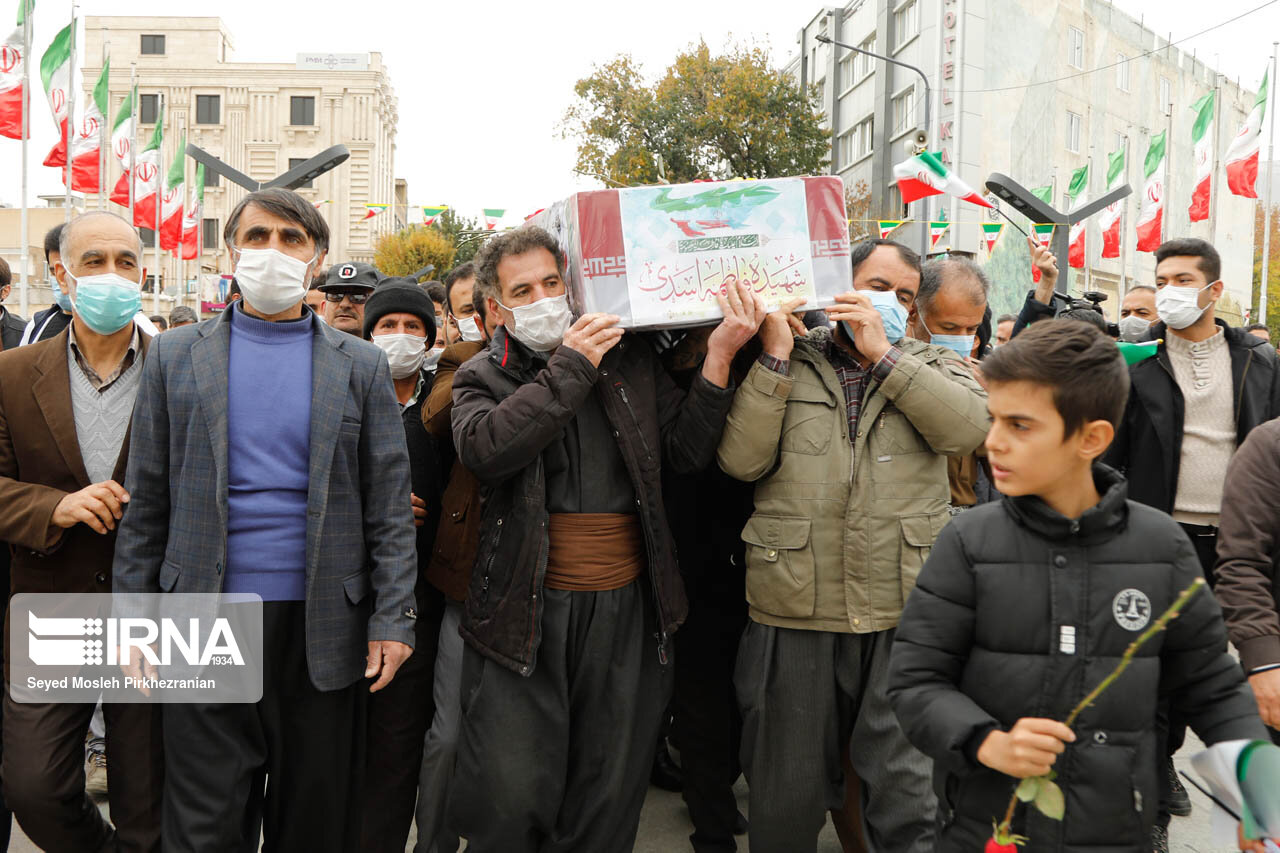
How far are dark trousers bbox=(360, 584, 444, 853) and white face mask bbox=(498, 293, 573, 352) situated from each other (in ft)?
3.69

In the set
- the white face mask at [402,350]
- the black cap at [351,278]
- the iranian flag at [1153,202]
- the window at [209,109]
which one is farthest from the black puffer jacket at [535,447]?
the window at [209,109]

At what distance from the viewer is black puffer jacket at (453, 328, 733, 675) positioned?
3.10 meters

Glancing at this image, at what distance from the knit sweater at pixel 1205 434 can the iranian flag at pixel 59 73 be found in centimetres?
2026

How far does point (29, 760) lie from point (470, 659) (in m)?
1.38

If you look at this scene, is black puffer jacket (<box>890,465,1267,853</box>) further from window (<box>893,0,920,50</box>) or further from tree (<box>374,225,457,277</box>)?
tree (<box>374,225,457,277</box>)

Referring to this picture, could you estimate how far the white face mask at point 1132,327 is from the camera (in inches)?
263

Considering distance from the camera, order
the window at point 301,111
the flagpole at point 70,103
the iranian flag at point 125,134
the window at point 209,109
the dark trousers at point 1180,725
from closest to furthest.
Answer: the dark trousers at point 1180,725 → the flagpole at point 70,103 → the iranian flag at point 125,134 → the window at point 301,111 → the window at point 209,109

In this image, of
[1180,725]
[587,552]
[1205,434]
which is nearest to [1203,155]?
[1205,434]

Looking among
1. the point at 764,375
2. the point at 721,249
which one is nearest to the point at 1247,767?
the point at 764,375

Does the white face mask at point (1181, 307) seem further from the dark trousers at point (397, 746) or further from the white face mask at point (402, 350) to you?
the dark trousers at point (397, 746)

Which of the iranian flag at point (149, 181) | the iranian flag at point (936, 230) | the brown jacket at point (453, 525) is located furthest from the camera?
the iranian flag at point (149, 181)

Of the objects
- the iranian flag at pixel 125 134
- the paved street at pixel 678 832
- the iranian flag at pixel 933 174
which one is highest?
the iranian flag at pixel 125 134

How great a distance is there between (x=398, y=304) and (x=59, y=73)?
61.1 feet

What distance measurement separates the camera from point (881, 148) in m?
34.6
